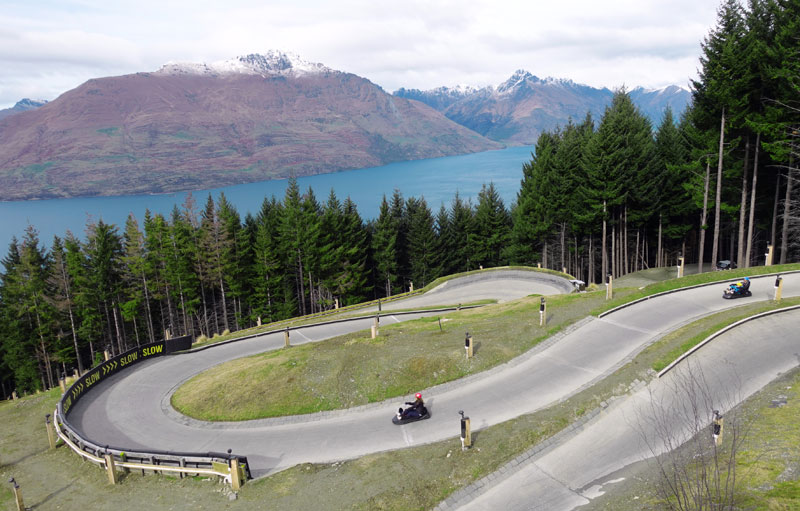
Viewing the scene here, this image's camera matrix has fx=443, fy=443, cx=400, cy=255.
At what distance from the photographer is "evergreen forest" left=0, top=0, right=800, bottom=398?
29.6 meters

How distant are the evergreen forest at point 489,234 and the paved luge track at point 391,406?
475 inches

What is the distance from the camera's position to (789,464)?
37.2 ft

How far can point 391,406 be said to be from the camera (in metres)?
19.0

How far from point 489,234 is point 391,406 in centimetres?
4464

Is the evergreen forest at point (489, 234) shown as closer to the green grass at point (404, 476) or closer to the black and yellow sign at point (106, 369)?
the black and yellow sign at point (106, 369)

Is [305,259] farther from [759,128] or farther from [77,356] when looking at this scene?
[759,128]

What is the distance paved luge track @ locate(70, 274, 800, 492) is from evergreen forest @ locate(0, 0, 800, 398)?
12.1 m

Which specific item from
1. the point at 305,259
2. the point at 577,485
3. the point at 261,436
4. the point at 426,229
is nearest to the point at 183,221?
the point at 305,259

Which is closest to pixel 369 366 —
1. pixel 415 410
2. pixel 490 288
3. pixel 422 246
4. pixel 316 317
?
pixel 415 410

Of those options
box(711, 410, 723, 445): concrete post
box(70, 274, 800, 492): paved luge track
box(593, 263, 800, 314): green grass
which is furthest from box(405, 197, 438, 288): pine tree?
box(711, 410, 723, 445): concrete post

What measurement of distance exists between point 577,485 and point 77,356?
51.7m

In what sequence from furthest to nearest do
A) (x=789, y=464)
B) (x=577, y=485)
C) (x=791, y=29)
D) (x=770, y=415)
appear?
(x=791, y=29)
(x=770, y=415)
(x=577, y=485)
(x=789, y=464)

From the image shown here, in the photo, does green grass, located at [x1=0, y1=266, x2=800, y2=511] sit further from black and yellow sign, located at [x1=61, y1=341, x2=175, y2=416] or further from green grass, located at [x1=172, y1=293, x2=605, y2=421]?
green grass, located at [x1=172, y1=293, x2=605, y2=421]

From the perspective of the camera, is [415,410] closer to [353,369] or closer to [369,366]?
[369,366]
